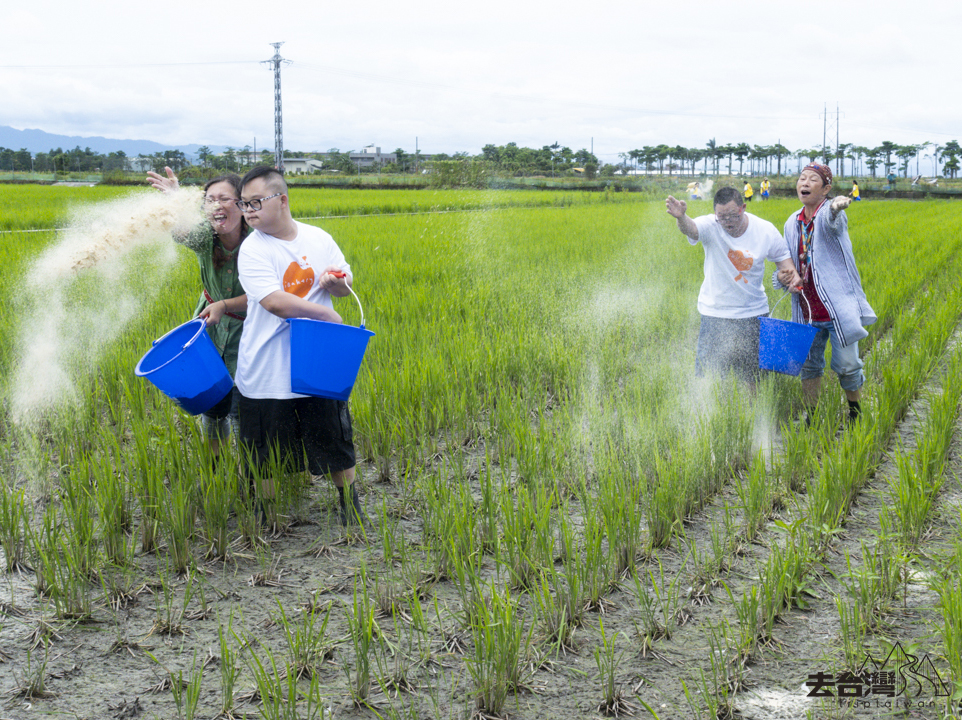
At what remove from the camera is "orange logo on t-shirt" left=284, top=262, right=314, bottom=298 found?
7.69ft

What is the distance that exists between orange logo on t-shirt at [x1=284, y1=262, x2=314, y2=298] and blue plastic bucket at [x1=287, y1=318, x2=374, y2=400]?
0.50 feet

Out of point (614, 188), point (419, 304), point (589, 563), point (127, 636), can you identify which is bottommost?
point (127, 636)

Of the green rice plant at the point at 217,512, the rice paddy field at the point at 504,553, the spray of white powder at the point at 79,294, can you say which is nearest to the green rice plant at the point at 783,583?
the rice paddy field at the point at 504,553

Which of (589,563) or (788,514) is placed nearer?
(589,563)

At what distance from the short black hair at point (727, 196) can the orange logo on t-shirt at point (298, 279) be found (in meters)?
2.07

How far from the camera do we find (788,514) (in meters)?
2.74

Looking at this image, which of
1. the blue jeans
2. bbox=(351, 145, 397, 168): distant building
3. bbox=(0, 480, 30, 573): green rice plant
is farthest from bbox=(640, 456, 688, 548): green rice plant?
bbox=(351, 145, 397, 168): distant building

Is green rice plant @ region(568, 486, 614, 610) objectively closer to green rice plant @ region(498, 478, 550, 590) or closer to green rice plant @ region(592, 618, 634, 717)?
green rice plant @ region(498, 478, 550, 590)

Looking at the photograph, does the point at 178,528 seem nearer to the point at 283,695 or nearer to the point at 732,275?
the point at 283,695

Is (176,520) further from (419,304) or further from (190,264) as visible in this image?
(190,264)

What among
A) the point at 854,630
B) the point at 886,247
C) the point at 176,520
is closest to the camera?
the point at 854,630

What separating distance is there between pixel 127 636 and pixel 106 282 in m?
5.82

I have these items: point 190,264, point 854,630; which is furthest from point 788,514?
point 190,264

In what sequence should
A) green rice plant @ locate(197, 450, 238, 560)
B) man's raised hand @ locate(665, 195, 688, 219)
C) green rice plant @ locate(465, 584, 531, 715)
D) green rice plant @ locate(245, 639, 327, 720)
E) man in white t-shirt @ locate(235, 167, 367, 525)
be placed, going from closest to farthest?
green rice plant @ locate(245, 639, 327, 720) < green rice plant @ locate(465, 584, 531, 715) < man in white t-shirt @ locate(235, 167, 367, 525) < green rice plant @ locate(197, 450, 238, 560) < man's raised hand @ locate(665, 195, 688, 219)
